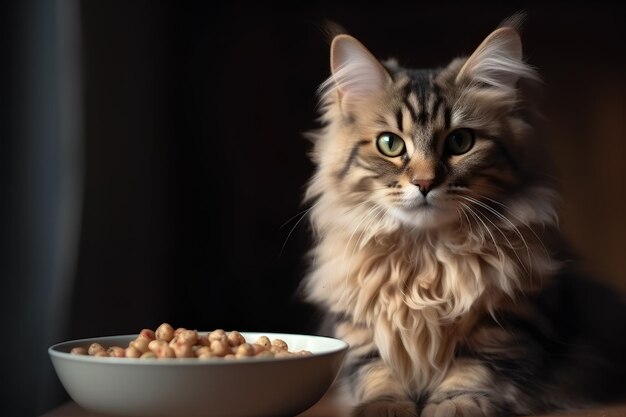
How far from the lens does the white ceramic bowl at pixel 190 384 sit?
108 centimetres

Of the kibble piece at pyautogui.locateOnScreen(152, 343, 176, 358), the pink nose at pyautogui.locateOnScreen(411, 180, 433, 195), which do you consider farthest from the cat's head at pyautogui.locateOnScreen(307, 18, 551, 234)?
the kibble piece at pyautogui.locateOnScreen(152, 343, 176, 358)

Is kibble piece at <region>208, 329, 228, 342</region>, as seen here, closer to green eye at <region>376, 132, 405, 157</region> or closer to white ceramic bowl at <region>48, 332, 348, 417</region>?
white ceramic bowl at <region>48, 332, 348, 417</region>

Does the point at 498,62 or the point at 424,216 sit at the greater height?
the point at 498,62

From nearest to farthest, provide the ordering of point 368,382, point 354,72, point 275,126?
point 368,382
point 354,72
point 275,126

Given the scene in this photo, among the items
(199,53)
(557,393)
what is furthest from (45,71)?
(557,393)

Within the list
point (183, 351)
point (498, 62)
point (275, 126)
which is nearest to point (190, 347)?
point (183, 351)

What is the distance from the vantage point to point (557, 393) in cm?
143

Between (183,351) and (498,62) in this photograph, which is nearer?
(183,351)

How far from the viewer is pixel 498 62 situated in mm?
1481

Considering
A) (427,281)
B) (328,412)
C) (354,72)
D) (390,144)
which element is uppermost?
(354,72)

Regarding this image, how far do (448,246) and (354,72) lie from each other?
384 millimetres

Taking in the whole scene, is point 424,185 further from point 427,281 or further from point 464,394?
point 464,394

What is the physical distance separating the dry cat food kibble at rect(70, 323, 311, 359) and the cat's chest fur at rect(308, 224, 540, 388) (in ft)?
0.70

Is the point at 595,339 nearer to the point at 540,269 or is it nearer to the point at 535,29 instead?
the point at 540,269
